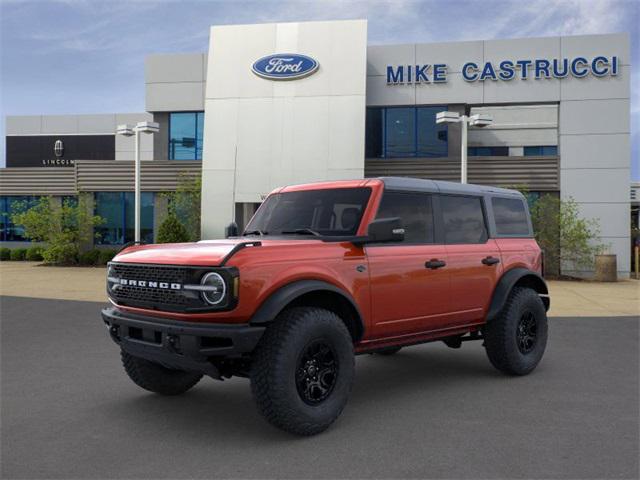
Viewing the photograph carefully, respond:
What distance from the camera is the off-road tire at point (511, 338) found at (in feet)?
19.8

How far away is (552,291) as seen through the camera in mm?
15727

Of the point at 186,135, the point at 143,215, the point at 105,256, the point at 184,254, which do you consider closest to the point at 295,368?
the point at 184,254

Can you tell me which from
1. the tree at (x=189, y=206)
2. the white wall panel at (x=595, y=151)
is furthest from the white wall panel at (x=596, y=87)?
the tree at (x=189, y=206)

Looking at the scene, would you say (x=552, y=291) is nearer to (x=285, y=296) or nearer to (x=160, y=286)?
(x=285, y=296)

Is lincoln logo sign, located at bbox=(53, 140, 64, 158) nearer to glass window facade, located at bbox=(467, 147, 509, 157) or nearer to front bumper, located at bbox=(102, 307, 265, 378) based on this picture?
glass window facade, located at bbox=(467, 147, 509, 157)

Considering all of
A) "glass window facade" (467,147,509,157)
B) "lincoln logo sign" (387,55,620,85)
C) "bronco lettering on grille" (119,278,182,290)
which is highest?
"lincoln logo sign" (387,55,620,85)

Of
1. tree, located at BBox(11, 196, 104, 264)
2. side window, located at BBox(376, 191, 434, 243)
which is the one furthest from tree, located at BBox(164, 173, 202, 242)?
side window, located at BBox(376, 191, 434, 243)

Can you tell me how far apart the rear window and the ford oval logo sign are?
16050 mm

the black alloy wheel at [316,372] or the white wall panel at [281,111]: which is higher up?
the white wall panel at [281,111]

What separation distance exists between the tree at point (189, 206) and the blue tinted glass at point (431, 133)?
9.27 m

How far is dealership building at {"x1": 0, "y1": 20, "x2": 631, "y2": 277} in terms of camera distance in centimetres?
2077

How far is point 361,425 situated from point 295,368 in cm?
84

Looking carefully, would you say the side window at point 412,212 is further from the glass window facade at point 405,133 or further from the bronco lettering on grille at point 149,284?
the glass window facade at point 405,133

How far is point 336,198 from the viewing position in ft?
17.6
